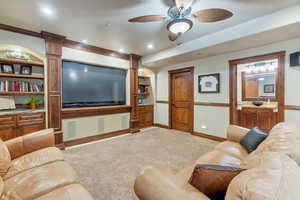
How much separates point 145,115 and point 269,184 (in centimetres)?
473

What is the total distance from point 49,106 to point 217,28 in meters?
3.83

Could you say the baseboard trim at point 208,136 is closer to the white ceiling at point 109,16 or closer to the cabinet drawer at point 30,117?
the white ceiling at point 109,16

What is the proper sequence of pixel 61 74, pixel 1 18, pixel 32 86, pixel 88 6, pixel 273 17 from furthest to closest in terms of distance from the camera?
pixel 61 74 < pixel 32 86 < pixel 1 18 < pixel 273 17 < pixel 88 6

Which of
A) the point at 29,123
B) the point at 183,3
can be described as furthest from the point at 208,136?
the point at 29,123

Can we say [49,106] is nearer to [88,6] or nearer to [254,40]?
[88,6]

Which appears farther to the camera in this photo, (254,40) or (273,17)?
(254,40)

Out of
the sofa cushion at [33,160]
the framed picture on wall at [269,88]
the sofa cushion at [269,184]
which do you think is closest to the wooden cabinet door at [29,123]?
the sofa cushion at [33,160]

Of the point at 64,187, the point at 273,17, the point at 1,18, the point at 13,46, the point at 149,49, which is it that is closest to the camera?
the point at 64,187

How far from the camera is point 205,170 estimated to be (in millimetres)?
885

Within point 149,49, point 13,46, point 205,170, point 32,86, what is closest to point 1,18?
point 13,46

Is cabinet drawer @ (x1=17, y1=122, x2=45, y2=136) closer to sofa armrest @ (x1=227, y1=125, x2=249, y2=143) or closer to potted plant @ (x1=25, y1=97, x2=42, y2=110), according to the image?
potted plant @ (x1=25, y1=97, x2=42, y2=110)

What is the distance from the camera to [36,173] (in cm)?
A: 135

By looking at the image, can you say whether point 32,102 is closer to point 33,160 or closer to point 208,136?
point 33,160

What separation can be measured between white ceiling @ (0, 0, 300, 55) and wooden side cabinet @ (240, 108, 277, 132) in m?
1.97
